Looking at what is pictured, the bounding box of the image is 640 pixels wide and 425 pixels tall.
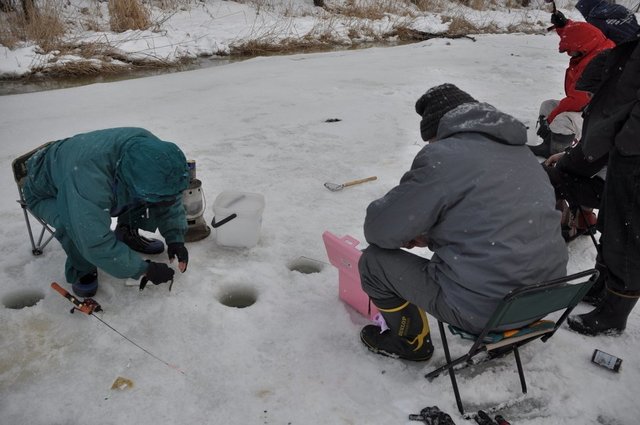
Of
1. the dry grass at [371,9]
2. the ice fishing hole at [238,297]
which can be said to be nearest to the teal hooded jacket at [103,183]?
the ice fishing hole at [238,297]

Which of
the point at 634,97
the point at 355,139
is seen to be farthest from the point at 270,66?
the point at 634,97

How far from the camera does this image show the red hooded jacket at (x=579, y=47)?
14.5 ft

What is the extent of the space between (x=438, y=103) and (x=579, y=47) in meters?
3.39

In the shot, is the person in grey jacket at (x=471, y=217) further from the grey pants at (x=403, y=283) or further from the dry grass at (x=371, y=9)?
the dry grass at (x=371, y=9)

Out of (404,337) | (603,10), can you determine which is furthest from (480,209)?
(603,10)

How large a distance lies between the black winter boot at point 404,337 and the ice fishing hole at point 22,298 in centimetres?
192

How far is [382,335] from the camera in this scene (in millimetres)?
2402

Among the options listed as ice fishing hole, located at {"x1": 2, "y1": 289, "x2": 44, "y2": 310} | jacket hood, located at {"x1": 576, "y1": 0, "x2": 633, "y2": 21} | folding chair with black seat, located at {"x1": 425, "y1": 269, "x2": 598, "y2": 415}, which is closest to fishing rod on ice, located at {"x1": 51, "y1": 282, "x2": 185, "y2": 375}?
ice fishing hole, located at {"x1": 2, "y1": 289, "x2": 44, "y2": 310}

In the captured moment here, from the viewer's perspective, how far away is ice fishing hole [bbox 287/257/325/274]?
311 cm

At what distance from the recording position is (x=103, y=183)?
2293mm

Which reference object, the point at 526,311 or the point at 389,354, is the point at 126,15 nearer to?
the point at 389,354

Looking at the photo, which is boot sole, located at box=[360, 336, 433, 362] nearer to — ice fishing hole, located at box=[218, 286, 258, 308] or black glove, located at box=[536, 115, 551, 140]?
ice fishing hole, located at box=[218, 286, 258, 308]

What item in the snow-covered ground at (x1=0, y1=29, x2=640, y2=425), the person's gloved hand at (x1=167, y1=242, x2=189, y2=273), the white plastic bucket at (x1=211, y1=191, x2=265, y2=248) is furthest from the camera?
the white plastic bucket at (x1=211, y1=191, x2=265, y2=248)

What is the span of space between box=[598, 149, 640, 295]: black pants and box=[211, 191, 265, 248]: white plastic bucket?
6.59 ft
